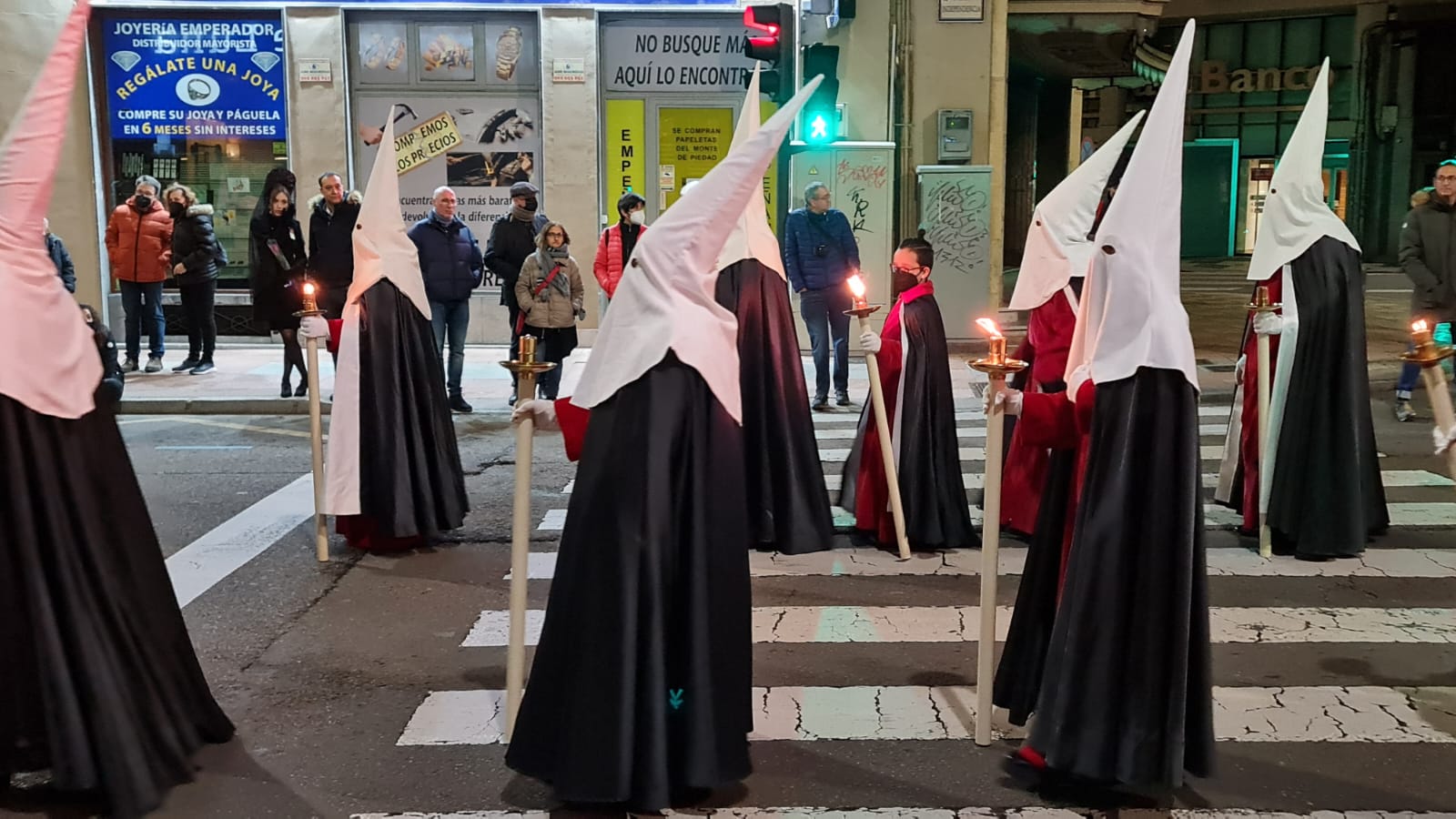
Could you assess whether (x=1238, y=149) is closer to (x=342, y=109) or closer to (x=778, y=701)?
(x=342, y=109)

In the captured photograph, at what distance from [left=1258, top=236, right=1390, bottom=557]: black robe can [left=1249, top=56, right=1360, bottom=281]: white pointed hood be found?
0.26 ft

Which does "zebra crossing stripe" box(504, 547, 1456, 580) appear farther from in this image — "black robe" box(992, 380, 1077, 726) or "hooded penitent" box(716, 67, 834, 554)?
"black robe" box(992, 380, 1077, 726)

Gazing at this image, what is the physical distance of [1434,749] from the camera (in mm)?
4625

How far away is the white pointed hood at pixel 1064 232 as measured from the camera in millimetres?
6414

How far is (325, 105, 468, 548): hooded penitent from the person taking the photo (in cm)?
723

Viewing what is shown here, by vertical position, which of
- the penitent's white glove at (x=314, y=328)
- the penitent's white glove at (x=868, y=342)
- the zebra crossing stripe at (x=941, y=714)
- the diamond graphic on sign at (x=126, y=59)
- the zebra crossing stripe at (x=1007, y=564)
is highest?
the diamond graphic on sign at (x=126, y=59)

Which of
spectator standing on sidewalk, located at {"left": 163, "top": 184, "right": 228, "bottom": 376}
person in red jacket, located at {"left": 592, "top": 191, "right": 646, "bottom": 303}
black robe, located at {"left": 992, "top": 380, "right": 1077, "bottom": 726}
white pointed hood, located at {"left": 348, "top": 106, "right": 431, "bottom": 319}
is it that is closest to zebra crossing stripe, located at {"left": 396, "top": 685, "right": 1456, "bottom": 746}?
black robe, located at {"left": 992, "top": 380, "right": 1077, "bottom": 726}

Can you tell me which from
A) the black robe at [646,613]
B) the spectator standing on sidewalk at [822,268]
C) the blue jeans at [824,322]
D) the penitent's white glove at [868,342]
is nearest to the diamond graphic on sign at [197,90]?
the spectator standing on sidewalk at [822,268]

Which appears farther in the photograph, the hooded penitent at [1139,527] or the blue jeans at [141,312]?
the blue jeans at [141,312]

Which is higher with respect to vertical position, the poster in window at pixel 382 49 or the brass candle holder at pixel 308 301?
the poster in window at pixel 382 49

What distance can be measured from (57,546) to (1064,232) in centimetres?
492

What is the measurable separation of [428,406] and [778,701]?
3.36m

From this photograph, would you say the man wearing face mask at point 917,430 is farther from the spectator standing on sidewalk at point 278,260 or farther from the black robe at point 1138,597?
the spectator standing on sidewalk at point 278,260

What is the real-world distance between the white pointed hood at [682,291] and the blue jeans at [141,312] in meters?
11.4
